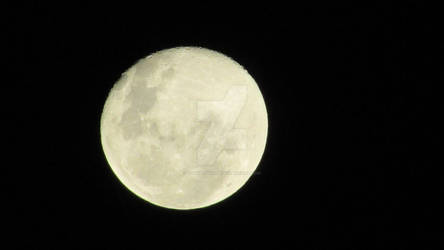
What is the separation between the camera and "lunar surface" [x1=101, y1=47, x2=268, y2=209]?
631cm

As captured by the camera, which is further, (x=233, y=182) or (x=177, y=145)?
(x=233, y=182)

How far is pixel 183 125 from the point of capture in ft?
20.6

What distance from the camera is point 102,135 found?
7051 millimetres

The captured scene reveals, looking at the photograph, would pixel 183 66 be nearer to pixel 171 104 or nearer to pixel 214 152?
pixel 171 104

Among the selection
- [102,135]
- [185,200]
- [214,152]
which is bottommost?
[185,200]

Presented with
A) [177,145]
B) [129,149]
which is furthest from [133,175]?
[177,145]

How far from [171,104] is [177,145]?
1.59 feet

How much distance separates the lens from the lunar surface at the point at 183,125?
6312 mm

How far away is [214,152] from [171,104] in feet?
2.51

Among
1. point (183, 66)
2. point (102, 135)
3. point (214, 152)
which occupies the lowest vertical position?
point (214, 152)

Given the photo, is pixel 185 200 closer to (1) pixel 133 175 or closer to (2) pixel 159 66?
(1) pixel 133 175

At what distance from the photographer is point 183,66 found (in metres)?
6.51

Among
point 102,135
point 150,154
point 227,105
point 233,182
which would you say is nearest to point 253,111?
point 227,105

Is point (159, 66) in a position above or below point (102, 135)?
above
